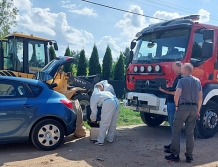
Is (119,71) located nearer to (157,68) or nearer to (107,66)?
(107,66)

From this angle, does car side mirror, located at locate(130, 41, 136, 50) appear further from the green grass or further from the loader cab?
the loader cab

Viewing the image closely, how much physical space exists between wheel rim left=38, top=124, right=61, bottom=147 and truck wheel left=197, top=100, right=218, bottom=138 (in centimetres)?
380

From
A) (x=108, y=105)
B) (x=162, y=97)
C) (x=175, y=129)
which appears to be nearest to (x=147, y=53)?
(x=162, y=97)

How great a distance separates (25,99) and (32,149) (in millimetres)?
1169

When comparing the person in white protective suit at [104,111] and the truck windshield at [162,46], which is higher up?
the truck windshield at [162,46]

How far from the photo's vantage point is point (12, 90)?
5.96 metres

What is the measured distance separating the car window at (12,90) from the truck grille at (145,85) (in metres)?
3.36

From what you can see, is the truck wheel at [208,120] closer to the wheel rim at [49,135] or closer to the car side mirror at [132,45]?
the car side mirror at [132,45]

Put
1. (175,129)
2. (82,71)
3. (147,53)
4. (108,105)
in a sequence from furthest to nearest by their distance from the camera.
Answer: (82,71) < (147,53) < (108,105) < (175,129)

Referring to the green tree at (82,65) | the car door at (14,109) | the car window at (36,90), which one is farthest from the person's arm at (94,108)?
the green tree at (82,65)

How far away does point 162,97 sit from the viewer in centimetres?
738

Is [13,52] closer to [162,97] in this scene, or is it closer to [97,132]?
[97,132]

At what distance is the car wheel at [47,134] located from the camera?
236 inches

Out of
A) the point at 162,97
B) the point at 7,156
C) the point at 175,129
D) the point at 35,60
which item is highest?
the point at 35,60
